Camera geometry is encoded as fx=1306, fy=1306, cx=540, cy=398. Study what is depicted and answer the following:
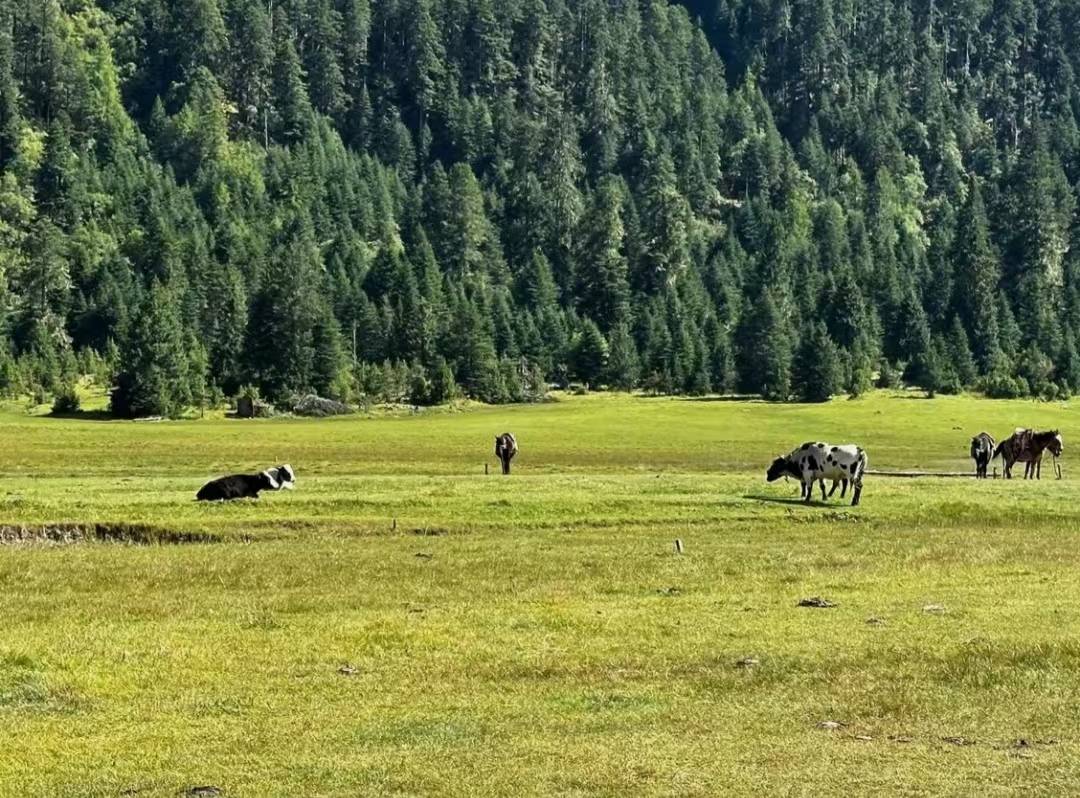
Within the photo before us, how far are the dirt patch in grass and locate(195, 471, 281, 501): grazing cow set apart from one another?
6.54m

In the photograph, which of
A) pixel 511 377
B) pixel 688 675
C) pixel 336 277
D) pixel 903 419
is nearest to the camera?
pixel 688 675

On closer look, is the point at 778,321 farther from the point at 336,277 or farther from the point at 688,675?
the point at 688,675

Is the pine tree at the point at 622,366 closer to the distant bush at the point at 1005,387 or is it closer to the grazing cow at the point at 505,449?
the distant bush at the point at 1005,387

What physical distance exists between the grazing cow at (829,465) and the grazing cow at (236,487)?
62.3ft

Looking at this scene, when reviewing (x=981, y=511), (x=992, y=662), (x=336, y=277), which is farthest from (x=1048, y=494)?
(x=336, y=277)

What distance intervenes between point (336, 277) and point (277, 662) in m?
168

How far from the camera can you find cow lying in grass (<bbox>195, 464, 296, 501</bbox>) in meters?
44.5

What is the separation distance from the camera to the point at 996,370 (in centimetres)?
15488

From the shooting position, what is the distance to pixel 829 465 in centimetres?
4522

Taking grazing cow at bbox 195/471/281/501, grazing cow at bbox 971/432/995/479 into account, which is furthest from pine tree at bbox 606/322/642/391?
grazing cow at bbox 195/471/281/501

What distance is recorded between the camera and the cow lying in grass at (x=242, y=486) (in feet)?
146

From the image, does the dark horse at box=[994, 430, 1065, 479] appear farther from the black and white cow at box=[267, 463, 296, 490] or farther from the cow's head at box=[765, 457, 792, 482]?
the black and white cow at box=[267, 463, 296, 490]

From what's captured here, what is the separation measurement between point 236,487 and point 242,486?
316 millimetres

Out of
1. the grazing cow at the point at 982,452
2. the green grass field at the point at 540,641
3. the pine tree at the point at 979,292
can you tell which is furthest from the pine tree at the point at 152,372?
the pine tree at the point at 979,292
